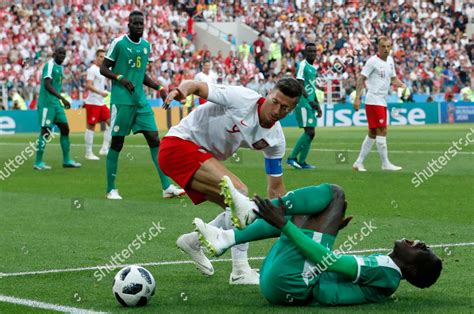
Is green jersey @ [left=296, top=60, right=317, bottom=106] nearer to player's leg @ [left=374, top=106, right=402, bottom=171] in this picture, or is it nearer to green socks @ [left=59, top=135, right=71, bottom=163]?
player's leg @ [left=374, top=106, right=402, bottom=171]

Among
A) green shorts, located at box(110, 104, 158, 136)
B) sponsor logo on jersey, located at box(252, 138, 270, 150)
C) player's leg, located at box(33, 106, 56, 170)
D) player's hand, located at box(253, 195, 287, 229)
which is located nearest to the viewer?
player's hand, located at box(253, 195, 287, 229)

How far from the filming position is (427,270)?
667 centimetres

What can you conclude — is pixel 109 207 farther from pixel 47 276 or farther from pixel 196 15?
pixel 196 15

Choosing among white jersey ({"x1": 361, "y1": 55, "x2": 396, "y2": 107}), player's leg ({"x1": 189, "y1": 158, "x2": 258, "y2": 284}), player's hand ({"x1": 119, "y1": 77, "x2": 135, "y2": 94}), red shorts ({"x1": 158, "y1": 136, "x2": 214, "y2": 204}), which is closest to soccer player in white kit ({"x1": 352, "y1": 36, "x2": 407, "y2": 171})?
white jersey ({"x1": 361, "y1": 55, "x2": 396, "y2": 107})

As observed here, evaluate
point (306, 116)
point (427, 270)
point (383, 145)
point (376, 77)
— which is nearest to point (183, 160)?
point (427, 270)

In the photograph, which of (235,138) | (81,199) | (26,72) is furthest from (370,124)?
(26,72)

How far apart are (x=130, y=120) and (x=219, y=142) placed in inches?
265

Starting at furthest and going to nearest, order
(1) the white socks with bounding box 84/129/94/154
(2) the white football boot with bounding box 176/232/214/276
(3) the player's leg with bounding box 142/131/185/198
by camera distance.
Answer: (1) the white socks with bounding box 84/129/94/154 → (3) the player's leg with bounding box 142/131/185/198 → (2) the white football boot with bounding box 176/232/214/276

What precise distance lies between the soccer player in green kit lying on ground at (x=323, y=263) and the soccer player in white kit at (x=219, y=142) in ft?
3.24

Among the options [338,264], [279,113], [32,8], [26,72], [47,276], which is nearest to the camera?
[338,264]

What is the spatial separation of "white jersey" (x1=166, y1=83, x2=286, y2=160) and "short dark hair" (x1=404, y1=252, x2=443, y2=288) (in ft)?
6.29

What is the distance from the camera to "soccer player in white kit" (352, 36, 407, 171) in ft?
60.6

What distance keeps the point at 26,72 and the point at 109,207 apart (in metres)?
24.2

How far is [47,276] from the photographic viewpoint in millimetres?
8250
